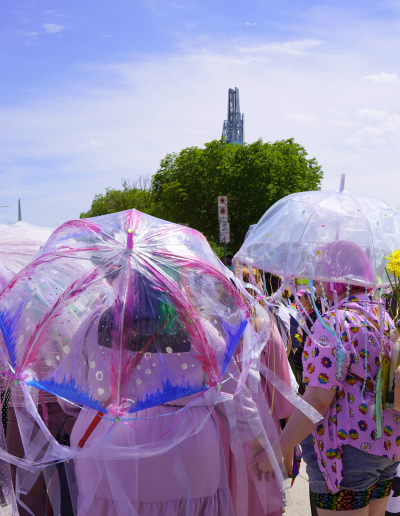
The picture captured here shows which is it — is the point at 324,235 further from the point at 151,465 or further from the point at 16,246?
the point at 16,246

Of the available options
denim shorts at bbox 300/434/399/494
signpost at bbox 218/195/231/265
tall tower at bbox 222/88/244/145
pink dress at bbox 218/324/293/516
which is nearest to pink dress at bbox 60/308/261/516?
pink dress at bbox 218/324/293/516

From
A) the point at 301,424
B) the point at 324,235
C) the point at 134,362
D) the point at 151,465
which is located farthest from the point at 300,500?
the point at 134,362

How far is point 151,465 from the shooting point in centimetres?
219

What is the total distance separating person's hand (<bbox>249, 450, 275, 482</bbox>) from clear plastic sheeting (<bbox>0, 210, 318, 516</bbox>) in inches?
1.2

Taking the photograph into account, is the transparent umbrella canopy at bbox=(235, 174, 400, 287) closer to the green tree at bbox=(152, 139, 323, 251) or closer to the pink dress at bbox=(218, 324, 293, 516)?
the pink dress at bbox=(218, 324, 293, 516)

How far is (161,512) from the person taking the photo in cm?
222

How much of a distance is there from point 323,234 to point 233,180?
81.9 ft

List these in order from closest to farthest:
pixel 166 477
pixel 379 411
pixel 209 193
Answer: pixel 166 477, pixel 379 411, pixel 209 193

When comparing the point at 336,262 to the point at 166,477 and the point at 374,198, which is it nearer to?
the point at 374,198

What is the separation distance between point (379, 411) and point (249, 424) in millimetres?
623

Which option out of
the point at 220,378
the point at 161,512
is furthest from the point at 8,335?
the point at 161,512

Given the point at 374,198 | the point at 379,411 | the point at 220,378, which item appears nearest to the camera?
the point at 220,378

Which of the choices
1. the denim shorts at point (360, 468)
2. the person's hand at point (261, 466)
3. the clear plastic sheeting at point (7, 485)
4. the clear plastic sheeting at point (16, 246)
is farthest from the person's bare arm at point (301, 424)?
the clear plastic sheeting at point (16, 246)

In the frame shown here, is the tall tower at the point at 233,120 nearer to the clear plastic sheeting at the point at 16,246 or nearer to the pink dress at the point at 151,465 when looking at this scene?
the clear plastic sheeting at the point at 16,246
